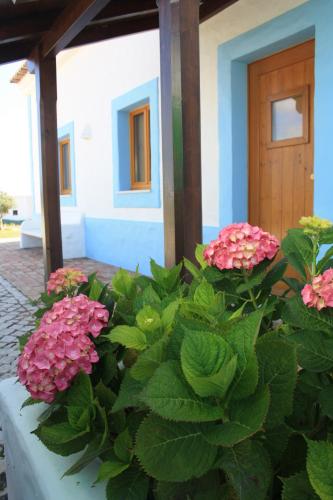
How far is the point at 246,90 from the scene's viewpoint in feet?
16.2

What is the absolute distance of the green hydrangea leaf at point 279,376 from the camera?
784 mm

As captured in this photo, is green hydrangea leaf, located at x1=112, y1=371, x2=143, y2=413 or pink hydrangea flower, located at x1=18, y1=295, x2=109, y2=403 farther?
pink hydrangea flower, located at x1=18, y1=295, x2=109, y2=403

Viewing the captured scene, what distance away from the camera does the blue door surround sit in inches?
150

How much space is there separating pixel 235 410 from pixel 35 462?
616 mm

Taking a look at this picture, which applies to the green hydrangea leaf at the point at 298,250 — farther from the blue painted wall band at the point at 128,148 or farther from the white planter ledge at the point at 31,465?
the blue painted wall band at the point at 128,148

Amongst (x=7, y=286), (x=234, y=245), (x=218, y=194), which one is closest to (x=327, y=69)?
(x=218, y=194)

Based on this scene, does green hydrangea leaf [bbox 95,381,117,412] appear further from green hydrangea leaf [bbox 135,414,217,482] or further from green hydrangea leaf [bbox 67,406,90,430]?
green hydrangea leaf [bbox 135,414,217,482]

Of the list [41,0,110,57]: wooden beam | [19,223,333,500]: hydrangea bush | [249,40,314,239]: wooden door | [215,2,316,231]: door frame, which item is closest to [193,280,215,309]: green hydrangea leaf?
[19,223,333,500]: hydrangea bush

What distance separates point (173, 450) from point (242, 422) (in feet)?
0.42

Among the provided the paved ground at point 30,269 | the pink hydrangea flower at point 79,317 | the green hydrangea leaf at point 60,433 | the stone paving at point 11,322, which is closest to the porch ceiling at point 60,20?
the stone paving at point 11,322

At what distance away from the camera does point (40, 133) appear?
15.7 ft

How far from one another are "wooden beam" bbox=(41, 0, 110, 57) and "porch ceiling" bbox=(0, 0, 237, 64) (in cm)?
3

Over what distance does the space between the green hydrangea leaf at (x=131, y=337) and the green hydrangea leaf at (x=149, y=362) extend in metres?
0.14

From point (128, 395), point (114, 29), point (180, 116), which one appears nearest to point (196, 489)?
point (128, 395)
